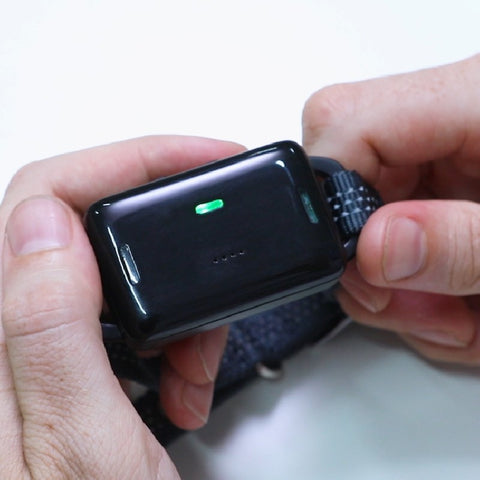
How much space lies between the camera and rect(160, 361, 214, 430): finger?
0.72 metres

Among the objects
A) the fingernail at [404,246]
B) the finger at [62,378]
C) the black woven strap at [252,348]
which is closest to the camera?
the finger at [62,378]

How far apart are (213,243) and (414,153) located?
0.31 metres

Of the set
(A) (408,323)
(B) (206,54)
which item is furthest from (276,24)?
(A) (408,323)

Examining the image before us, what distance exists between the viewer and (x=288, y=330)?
79 cm

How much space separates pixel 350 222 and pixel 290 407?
0.25 m

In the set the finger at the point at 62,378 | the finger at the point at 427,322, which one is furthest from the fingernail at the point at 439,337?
the finger at the point at 62,378

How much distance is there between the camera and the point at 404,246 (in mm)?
604

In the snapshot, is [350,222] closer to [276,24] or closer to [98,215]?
[98,215]

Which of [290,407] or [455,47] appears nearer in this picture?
[290,407]

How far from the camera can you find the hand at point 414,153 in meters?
0.73

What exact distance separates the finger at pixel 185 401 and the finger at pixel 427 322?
A: 0.63 ft

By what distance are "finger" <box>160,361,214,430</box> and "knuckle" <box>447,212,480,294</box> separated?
0.29 m

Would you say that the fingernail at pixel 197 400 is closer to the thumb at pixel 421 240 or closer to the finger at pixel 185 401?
Result: the finger at pixel 185 401

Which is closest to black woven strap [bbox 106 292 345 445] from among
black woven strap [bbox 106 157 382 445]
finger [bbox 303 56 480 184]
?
black woven strap [bbox 106 157 382 445]
